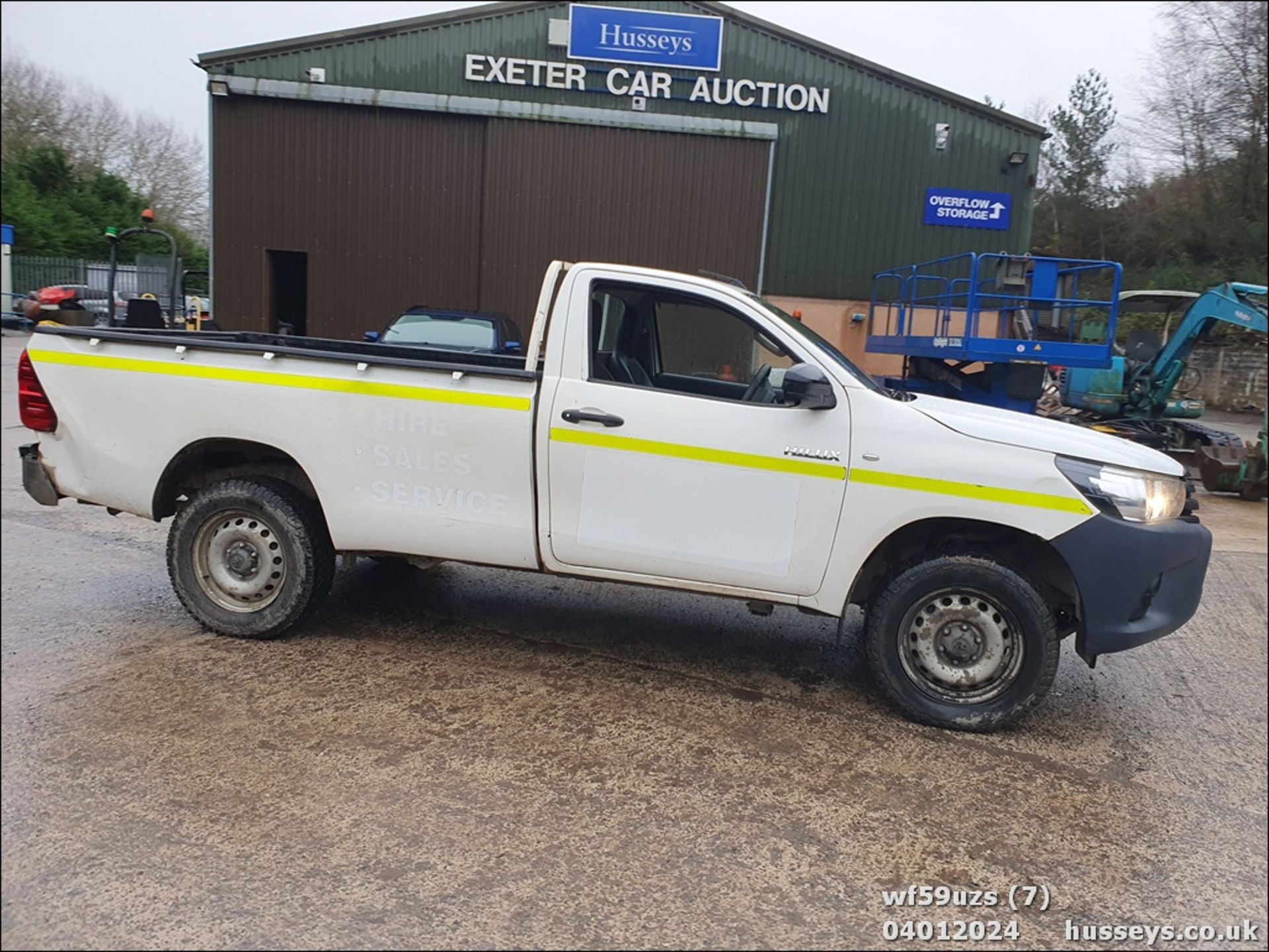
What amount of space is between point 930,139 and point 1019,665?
591 inches

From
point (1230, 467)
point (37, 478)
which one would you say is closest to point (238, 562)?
point (37, 478)

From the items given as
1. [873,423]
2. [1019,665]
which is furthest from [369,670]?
[1019,665]

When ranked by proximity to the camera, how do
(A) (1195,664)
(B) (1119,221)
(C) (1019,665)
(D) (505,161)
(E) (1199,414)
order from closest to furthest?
(C) (1019,665) → (A) (1195,664) → (E) (1199,414) → (D) (505,161) → (B) (1119,221)

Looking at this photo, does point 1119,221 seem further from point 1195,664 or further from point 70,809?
point 70,809

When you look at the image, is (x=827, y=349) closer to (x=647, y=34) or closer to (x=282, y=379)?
(x=282, y=379)

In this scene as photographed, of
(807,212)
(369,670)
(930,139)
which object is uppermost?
(930,139)

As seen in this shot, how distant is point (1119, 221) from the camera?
24.8 meters

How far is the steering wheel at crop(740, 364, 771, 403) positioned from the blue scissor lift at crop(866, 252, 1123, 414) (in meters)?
5.70

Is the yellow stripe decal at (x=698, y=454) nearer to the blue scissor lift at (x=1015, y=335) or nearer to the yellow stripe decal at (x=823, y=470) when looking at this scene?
the yellow stripe decal at (x=823, y=470)

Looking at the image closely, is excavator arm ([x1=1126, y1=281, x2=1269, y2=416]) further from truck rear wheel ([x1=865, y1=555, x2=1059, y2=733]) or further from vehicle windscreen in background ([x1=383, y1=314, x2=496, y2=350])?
truck rear wheel ([x1=865, y1=555, x2=1059, y2=733])

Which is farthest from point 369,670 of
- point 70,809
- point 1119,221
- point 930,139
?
point 1119,221

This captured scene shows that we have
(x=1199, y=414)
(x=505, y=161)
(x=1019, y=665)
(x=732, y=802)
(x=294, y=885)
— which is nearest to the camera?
(x=294, y=885)

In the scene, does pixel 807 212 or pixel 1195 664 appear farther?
pixel 807 212

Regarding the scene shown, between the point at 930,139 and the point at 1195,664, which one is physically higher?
the point at 930,139
